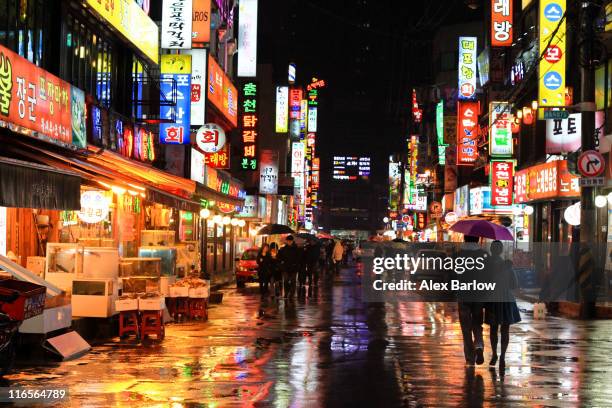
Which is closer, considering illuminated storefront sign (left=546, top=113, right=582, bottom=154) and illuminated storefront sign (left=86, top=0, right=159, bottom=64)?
illuminated storefront sign (left=86, top=0, right=159, bottom=64)

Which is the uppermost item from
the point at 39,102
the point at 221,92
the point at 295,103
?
the point at 295,103

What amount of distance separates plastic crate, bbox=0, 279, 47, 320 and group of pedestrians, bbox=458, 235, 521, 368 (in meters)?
6.20

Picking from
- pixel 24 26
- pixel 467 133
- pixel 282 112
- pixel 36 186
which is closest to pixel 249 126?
pixel 467 133

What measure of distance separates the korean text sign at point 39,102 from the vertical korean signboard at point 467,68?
36.5 m

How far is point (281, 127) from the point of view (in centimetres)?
7250

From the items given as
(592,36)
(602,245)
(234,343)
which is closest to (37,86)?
(234,343)

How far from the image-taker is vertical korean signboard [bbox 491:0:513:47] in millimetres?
40688

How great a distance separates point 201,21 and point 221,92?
20.6ft

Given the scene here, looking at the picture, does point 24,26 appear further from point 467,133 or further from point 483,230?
point 467,133

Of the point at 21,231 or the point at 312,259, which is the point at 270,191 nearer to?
the point at 312,259

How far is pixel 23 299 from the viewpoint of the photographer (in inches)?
450

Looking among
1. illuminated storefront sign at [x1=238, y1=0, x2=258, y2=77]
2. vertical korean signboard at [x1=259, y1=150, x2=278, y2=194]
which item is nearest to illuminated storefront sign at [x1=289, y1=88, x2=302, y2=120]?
vertical korean signboard at [x1=259, y1=150, x2=278, y2=194]

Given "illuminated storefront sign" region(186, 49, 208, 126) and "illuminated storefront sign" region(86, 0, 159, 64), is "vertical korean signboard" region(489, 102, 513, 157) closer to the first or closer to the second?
"illuminated storefront sign" region(186, 49, 208, 126)

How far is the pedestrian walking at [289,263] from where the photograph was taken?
29.9 meters
